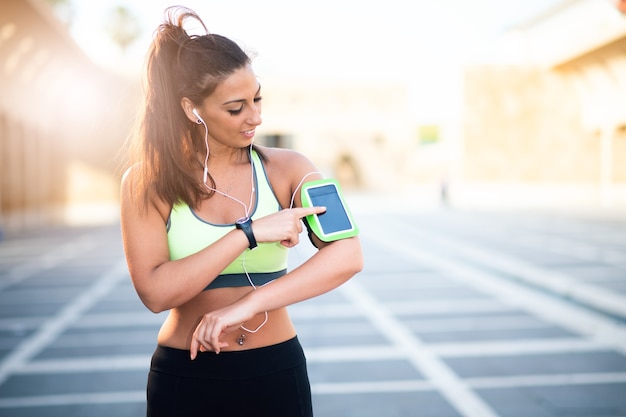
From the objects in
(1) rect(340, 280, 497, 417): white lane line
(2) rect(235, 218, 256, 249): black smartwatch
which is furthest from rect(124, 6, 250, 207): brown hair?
(1) rect(340, 280, 497, 417): white lane line

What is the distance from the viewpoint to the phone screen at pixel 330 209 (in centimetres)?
178

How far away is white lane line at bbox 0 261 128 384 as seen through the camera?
23.6 ft

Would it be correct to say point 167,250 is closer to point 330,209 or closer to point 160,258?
point 160,258

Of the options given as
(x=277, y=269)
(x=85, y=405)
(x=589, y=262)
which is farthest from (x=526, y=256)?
(x=277, y=269)

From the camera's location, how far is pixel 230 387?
1.91 m

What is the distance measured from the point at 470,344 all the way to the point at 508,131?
36.9 meters

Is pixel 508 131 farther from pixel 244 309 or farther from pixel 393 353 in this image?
pixel 244 309

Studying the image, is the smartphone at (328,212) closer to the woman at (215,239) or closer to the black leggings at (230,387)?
the woman at (215,239)

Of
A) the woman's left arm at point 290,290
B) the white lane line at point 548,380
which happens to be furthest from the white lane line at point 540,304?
the woman's left arm at point 290,290

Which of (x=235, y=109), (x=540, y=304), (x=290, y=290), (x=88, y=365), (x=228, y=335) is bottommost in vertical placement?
(x=540, y=304)

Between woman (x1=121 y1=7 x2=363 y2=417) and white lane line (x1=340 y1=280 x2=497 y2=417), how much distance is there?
378cm

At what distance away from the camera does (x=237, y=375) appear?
1916mm

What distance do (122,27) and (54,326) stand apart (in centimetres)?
5011

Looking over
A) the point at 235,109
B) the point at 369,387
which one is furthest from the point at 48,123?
the point at 235,109
